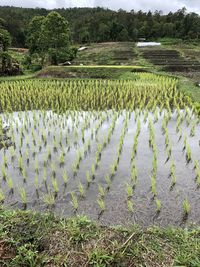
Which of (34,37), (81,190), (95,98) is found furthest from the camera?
(34,37)

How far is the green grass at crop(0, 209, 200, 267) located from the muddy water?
0.58m

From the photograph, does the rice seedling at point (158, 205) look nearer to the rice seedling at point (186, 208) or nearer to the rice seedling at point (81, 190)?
the rice seedling at point (186, 208)

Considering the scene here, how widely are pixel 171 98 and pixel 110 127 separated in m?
4.87

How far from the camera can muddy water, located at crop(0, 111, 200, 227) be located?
465cm

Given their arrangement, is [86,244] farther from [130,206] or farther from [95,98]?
[95,98]

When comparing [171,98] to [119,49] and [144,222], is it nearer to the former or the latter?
[144,222]

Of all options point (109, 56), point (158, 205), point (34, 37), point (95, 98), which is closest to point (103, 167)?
point (158, 205)

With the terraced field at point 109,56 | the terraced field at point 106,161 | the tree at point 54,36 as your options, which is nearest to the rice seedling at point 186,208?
the terraced field at point 106,161

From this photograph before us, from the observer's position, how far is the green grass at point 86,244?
3373mm

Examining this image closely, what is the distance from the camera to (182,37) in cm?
5653

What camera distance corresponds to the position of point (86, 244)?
11.9ft

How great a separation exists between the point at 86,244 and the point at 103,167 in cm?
262

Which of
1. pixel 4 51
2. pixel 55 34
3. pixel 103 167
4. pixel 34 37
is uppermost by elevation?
pixel 55 34

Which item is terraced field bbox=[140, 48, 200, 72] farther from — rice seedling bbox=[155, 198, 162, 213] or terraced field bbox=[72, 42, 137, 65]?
rice seedling bbox=[155, 198, 162, 213]
